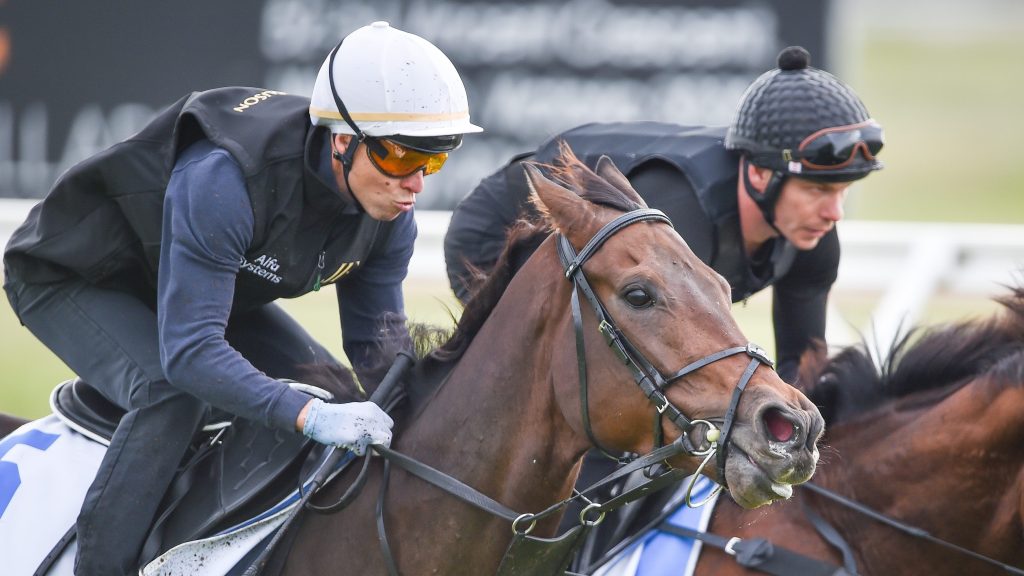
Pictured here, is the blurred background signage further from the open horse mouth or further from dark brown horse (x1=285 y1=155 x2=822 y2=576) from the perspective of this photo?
the open horse mouth

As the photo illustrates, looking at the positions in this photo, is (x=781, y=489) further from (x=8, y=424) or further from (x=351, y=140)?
(x=8, y=424)

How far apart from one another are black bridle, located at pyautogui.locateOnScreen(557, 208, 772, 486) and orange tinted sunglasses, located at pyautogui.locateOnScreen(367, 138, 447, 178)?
51 cm

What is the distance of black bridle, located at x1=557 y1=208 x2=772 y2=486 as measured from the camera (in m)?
3.01

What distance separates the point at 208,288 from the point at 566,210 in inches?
37.8

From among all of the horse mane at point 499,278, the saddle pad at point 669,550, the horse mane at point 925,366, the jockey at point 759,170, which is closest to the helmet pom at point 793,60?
the jockey at point 759,170

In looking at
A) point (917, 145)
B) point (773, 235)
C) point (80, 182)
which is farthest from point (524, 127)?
point (917, 145)

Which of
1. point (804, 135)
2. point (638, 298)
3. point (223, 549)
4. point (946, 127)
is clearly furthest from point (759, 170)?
point (946, 127)

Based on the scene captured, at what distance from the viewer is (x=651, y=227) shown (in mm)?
3268

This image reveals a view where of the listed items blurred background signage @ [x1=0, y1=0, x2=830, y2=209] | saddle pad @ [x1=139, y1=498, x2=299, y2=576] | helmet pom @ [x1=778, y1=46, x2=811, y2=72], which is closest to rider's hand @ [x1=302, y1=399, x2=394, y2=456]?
saddle pad @ [x1=139, y1=498, x2=299, y2=576]

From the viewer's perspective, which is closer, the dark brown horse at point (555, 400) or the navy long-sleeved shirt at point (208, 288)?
the dark brown horse at point (555, 400)

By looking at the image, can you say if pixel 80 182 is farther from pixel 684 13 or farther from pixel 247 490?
pixel 684 13

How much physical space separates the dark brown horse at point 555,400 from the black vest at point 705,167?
1.06 m

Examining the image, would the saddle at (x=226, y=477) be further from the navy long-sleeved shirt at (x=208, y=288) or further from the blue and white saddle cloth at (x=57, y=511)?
the navy long-sleeved shirt at (x=208, y=288)

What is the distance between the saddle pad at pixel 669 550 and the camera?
4.01 metres
